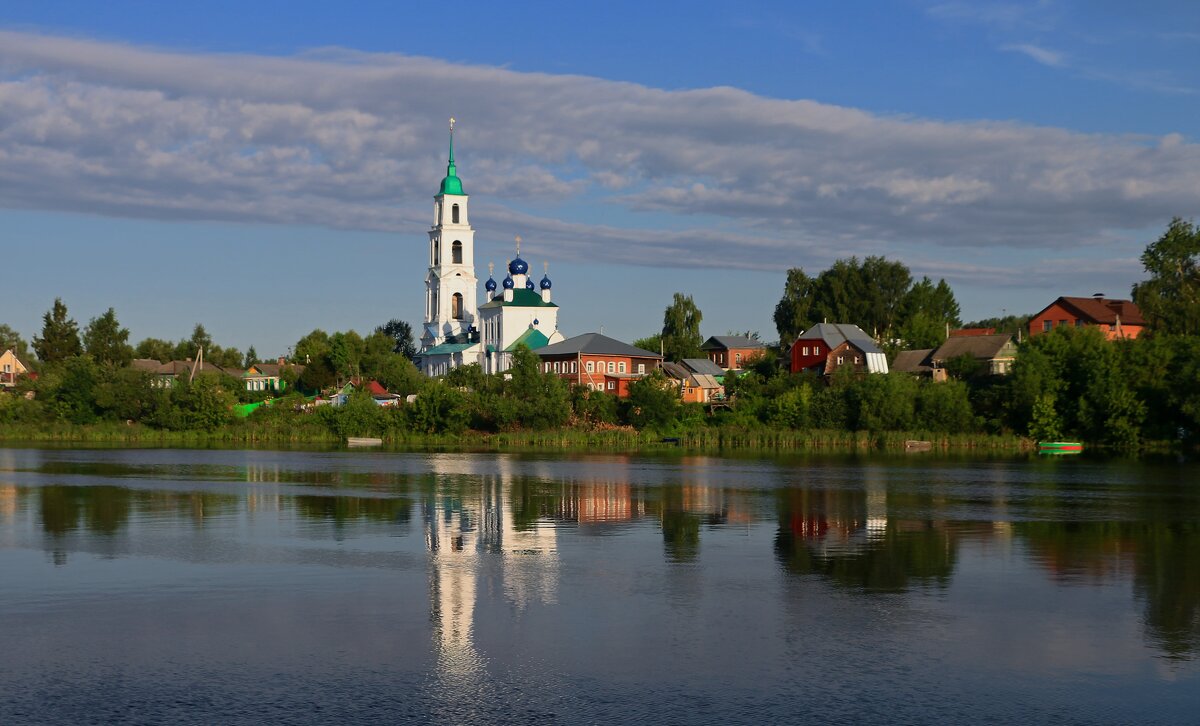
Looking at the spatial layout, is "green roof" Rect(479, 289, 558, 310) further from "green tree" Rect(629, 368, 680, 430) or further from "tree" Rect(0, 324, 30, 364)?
"tree" Rect(0, 324, 30, 364)

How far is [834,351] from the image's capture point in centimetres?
9425

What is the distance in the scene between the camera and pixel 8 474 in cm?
4897

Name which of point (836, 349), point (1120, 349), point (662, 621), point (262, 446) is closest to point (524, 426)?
point (262, 446)

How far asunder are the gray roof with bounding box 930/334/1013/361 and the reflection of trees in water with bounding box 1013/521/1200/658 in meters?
60.5

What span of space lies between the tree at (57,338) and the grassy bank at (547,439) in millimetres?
32308

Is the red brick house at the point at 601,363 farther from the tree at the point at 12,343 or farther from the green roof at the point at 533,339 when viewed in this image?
the tree at the point at 12,343

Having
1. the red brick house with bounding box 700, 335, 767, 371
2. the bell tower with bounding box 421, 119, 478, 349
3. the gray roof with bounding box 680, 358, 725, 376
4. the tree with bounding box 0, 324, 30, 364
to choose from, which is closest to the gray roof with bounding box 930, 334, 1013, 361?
the gray roof with bounding box 680, 358, 725, 376

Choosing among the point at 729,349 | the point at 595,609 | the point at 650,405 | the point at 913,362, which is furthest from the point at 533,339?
the point at 595,609

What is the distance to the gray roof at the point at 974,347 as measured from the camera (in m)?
91.2

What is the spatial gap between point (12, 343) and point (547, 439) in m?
118

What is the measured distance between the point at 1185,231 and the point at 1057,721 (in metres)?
84.7

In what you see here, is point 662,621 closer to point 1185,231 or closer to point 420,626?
point 420,626

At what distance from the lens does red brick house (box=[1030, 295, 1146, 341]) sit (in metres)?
104

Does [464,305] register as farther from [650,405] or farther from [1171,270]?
[1171,270]
